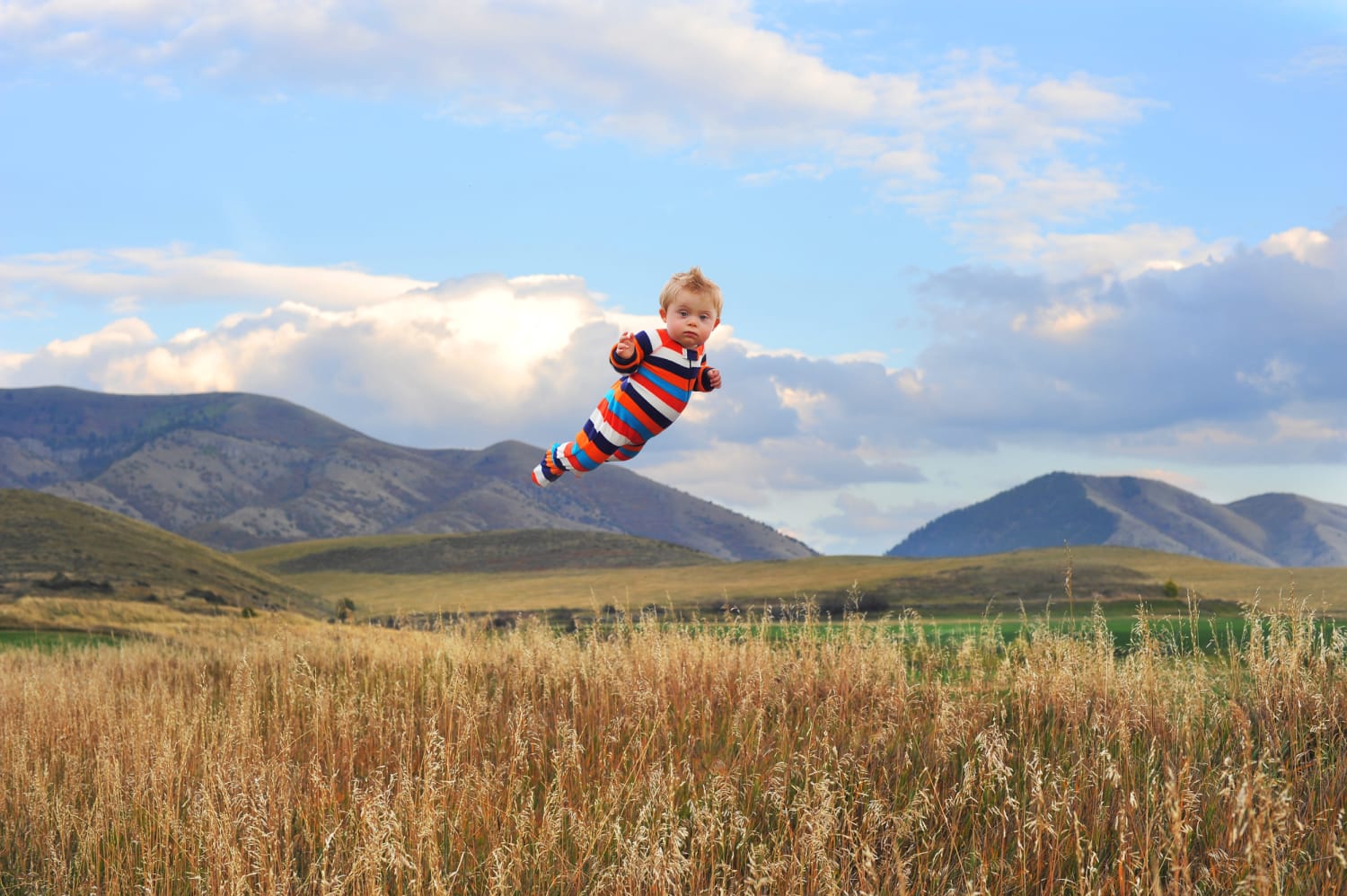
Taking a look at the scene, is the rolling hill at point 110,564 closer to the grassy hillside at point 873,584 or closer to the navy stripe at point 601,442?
the grassy hillside at point 873,584

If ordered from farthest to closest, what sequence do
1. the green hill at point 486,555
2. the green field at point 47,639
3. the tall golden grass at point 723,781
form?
the green hill at point 486,555 → the green field at point 47,639 → the tall golden grass at point 723,781

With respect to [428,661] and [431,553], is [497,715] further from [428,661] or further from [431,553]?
[431,553]

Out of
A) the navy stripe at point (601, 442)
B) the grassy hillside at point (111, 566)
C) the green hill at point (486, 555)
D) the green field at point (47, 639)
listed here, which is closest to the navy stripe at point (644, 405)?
the navy stripe at point (601, 442)

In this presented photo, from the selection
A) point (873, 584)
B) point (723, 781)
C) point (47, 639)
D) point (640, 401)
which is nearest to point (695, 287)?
point (640, 401)

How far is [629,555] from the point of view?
93375 mm

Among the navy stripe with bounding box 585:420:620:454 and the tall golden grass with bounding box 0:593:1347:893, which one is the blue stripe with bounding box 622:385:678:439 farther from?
the tall golden grass with bounding box 0:593:1347:893

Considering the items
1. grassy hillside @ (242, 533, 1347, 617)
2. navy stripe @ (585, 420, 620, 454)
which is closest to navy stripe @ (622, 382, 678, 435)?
navy stripe @ (585, 420, 620, 454)

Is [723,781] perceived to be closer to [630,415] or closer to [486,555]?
[630,415]

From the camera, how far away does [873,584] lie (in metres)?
50.1

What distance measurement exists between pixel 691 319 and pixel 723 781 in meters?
3.56

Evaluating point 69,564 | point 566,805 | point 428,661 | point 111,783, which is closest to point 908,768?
point 566,805

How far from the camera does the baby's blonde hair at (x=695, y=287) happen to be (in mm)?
4391

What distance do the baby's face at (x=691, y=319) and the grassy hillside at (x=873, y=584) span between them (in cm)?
1519

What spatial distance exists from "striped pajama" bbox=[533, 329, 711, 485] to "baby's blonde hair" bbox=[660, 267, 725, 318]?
Result: 0.19 metres
